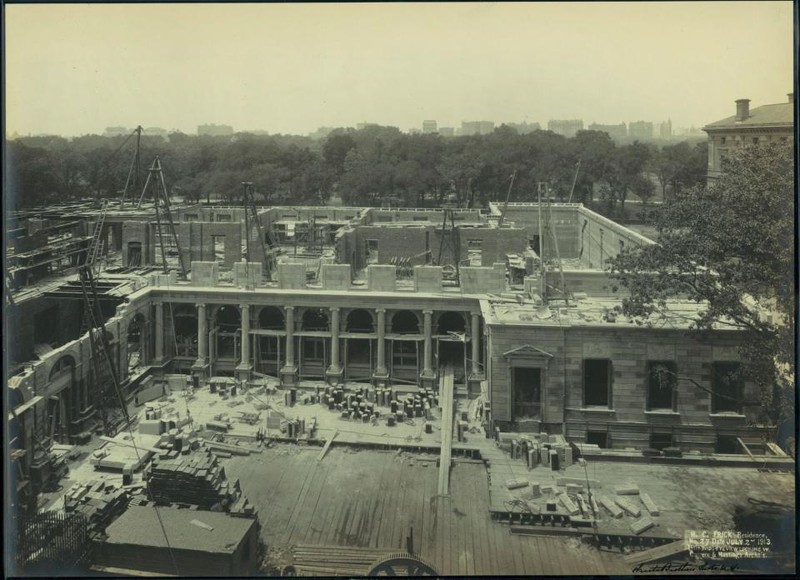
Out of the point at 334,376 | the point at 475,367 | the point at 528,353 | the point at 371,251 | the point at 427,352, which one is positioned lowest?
the point at 334,376

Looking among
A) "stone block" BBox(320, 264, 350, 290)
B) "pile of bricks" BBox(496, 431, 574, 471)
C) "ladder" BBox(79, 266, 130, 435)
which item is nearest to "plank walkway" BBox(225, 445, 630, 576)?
"pile of bricks" BBox(496, 431, 574, 471)

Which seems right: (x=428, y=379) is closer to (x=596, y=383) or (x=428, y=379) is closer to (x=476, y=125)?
Result: (x=596, y=383)


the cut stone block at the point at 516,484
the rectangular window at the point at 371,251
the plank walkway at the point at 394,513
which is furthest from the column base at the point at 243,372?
the cut stone block at the point at 516,484

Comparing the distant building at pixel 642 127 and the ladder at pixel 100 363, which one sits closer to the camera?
the ladder at pixel 100 363

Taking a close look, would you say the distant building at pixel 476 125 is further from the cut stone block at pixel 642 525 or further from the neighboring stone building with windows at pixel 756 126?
the cut stone block at pixel 642 525

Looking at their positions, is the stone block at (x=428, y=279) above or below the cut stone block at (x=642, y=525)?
above

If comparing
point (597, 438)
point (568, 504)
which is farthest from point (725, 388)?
point (568, 504)
